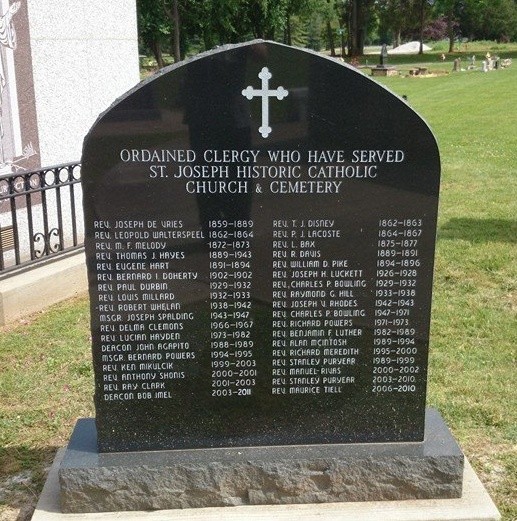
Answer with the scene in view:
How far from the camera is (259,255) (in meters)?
3.59

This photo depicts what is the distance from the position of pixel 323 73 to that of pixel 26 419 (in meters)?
2.99

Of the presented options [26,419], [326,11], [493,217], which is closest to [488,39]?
[326,11]

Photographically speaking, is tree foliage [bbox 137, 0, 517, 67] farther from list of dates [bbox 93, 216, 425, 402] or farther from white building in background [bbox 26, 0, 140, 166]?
list of dates [bbox 93, 216, 425, 402]

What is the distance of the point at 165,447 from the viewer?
12.3 feet

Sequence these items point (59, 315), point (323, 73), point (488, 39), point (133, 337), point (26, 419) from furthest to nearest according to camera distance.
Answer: point (488, 39) < point (59, 315) < point (26, 419) < point (133, 337) < point (323, 73)

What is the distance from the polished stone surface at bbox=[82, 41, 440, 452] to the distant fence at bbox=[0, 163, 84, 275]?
10.9 feet

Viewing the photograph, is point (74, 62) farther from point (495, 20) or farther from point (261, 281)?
point (495, 20)

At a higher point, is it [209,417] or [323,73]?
[323,73]

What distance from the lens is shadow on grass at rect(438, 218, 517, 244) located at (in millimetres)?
8812

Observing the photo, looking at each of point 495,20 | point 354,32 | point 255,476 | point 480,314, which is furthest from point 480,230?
point 495,20

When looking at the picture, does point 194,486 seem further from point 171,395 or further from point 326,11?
point 326,11

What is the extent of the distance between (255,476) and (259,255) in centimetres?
108

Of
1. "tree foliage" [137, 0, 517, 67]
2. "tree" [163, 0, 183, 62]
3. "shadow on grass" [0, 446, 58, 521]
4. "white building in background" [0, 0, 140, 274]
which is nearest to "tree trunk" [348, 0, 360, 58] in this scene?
"tree foliage" [137, 0, 517, 67]

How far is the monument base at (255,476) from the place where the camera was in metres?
3.61
